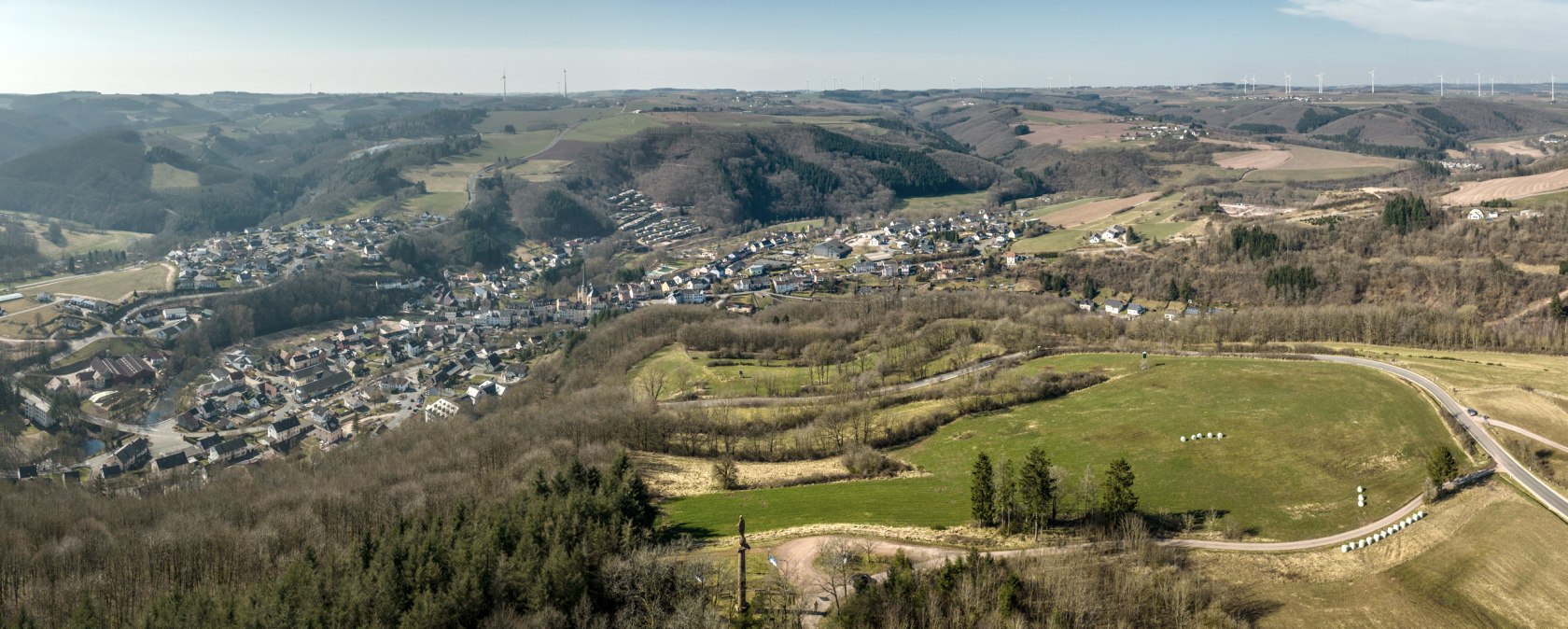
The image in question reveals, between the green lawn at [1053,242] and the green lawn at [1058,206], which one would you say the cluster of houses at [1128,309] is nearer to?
the green lawn at [1053,242]

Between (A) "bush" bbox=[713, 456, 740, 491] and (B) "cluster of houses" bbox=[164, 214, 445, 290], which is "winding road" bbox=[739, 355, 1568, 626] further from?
(B) "cluster of houses" bbox=[164, 214, 445, 290]

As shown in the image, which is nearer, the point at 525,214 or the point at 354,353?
the point at 354,353

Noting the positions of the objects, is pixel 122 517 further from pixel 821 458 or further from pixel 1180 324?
pixel 1180 324

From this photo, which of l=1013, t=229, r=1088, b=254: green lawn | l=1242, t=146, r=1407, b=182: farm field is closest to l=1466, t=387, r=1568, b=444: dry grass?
l=1013, t=229, r=1088, b=254: green lawn

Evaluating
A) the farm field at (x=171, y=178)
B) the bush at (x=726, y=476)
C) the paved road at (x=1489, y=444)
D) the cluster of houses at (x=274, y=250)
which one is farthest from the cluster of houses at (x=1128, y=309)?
the farm field at (x=171, y=178)

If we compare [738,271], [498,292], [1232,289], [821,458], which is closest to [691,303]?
[738,271]

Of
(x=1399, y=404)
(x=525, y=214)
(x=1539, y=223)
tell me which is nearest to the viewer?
(x=1399, y=404)

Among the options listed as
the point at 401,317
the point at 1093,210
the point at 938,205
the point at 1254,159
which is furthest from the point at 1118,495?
the point at 1254,159
